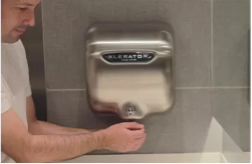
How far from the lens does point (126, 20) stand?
1532mm

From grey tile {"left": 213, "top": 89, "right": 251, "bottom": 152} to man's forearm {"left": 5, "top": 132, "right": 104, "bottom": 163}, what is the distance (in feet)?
1.49

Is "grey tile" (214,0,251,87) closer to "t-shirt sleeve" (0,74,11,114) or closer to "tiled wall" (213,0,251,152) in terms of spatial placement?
"tiled wall" (213,0,251,152)

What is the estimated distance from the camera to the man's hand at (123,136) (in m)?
1.52

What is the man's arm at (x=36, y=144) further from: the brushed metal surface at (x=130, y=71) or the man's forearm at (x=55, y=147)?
the brushed metal surface at (x=130, y=71)

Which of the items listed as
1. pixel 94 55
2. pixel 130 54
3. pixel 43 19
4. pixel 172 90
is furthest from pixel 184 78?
pixel 43 19

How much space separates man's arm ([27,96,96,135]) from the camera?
1483 millimetres

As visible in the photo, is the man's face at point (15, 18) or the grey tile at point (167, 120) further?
the grey tile at point (167, 120)

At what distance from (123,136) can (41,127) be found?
30 centimetres

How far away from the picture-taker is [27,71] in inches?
59.4

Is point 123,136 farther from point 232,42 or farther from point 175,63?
point 232,42

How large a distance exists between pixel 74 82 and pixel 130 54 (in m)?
0.25

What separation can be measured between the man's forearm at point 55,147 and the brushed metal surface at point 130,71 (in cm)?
13

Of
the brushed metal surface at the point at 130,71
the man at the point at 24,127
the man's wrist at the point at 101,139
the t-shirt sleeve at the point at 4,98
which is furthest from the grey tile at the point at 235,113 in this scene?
the t-shirt sleeve at the point at 4,98

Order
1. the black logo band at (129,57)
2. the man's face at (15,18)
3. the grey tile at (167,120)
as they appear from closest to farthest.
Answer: the man's face at (15,18)
the black logo band at (129,57)
the grey tile at (167,120)
